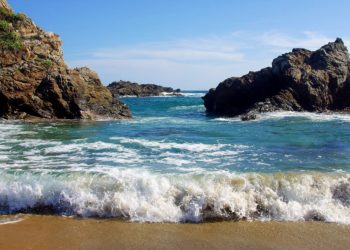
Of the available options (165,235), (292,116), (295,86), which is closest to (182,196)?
(165,235)

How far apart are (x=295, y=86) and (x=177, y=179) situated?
24.0 m

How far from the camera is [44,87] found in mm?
25266

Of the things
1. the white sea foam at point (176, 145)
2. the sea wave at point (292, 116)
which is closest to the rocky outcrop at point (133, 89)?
the sea wave at point (292, 116)

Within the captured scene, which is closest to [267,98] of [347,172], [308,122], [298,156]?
[308,122]

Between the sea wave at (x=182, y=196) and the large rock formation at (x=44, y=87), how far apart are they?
612 inches

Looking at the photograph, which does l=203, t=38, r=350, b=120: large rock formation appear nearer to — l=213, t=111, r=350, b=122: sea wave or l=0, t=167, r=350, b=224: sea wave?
l=213, t=111, r=350, b=122: sea wave

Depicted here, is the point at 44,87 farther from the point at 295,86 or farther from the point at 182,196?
the point at 182,196

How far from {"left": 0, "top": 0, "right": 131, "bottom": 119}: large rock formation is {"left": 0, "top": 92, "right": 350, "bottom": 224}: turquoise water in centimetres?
883

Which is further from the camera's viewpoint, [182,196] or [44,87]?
[44,87]

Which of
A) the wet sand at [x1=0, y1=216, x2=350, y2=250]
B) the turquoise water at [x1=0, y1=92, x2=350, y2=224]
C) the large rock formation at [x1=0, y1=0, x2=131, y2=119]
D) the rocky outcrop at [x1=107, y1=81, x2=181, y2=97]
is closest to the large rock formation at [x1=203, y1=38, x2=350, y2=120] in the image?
the large rock formation at [x1=0, y1=0, x2=131, y2=119]

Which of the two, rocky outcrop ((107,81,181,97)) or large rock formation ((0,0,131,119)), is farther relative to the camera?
rocky outcrop ((107,81,181,97))

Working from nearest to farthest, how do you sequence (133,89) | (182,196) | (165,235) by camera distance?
1. (165,235)
2. (182,196)
3. (133,89)

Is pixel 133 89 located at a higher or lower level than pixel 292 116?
higher

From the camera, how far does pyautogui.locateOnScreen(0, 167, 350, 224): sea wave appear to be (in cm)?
856
